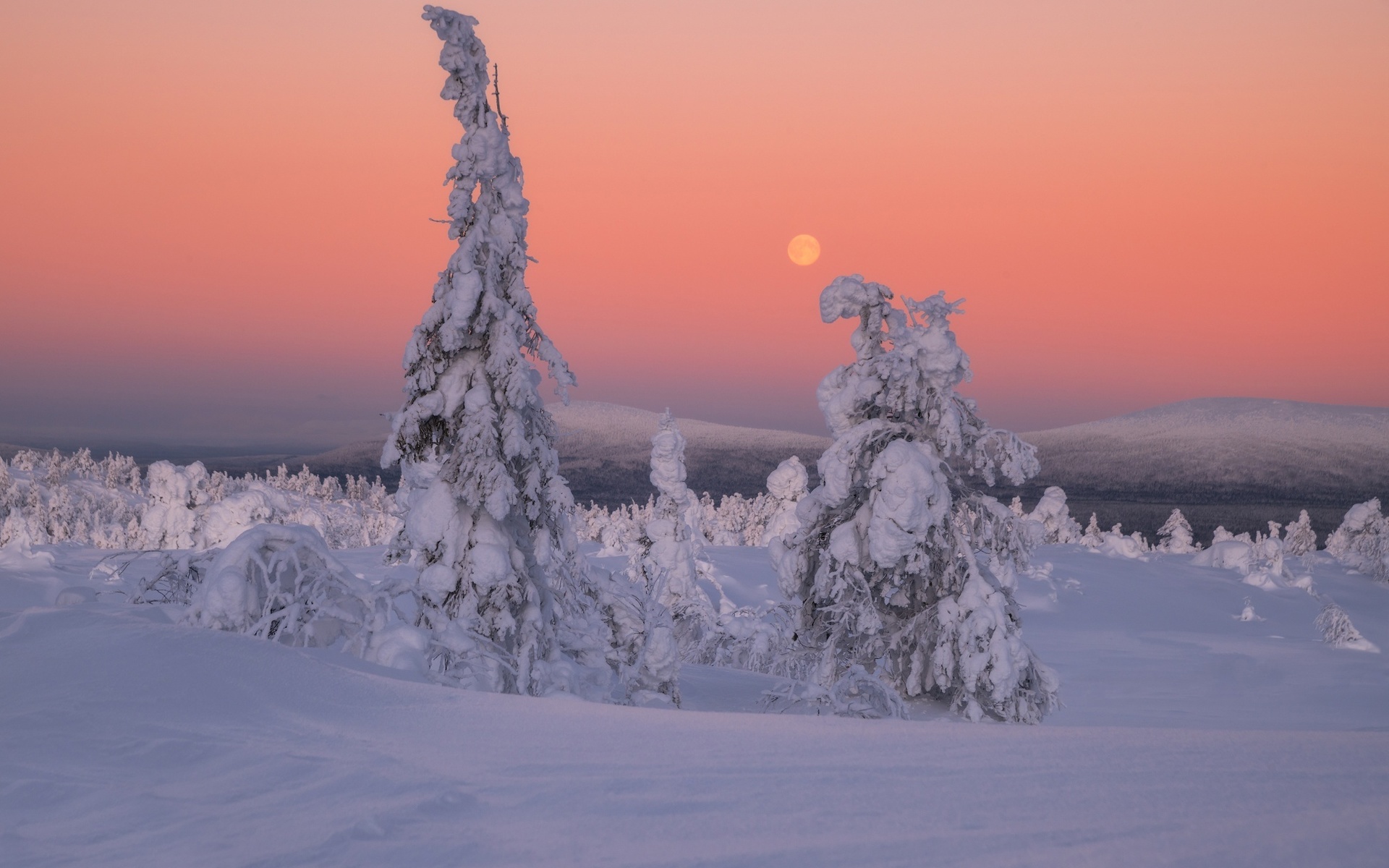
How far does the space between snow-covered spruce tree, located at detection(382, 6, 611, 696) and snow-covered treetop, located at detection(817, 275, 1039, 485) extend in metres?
4.40

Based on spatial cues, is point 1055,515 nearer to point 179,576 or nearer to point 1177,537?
point 1177,537

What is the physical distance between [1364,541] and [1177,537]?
1581cm

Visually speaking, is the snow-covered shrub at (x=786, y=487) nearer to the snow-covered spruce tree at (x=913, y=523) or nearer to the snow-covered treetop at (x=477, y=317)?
the snow-covered spruce tree at (x=913, y=523)

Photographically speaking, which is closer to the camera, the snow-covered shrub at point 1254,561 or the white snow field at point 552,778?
the white snow field at point 552,778

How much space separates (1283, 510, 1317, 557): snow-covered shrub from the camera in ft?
273

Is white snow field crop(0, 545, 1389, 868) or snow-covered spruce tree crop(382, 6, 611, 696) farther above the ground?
snow-covered spruce tree crop(382, 6, 611, 696)

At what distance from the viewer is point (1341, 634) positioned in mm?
42344

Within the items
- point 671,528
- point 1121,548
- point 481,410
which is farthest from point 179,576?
point 1121,548

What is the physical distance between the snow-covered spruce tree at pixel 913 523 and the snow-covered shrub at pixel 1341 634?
125ft

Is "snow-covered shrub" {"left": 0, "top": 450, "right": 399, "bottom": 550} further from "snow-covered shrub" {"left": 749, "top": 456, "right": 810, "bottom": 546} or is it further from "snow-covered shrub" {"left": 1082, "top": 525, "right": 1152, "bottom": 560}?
"snow-covered shrub" {"left": 1082, "top": 525, "right": 1152, "bottom": 560}

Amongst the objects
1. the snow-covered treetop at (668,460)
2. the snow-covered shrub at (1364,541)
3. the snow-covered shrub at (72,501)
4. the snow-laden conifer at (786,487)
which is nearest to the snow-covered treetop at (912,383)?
the snow-covered treetop at (668,460)

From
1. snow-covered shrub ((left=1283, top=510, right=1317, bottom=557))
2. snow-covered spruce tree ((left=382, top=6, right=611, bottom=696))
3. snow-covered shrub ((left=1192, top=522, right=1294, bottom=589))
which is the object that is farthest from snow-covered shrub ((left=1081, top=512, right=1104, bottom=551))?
snow-covered spruce tree ((left=382, top=6, right=611, bottom=696))

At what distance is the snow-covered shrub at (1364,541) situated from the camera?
203ft

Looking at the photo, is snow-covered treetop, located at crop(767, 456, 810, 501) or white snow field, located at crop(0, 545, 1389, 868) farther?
snow-covered treetop, located at crop(767, 456, 810, 501)
